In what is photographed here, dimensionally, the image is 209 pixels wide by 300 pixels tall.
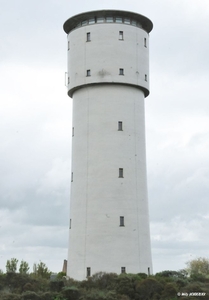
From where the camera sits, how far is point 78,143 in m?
48.4

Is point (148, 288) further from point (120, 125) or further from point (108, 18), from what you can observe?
point (108, 18)

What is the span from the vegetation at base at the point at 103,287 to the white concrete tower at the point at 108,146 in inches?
116

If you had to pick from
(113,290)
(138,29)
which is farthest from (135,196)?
(138,29)

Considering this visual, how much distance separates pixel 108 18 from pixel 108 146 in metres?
9.33

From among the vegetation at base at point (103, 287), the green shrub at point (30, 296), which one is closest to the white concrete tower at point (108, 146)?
the vegetation at base at point (103, 287)

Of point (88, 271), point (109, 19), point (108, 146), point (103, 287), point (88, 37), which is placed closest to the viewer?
point (103, 287)

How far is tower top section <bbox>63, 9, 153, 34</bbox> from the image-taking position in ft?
161

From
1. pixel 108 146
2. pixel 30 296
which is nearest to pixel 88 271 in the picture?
pixel 108 146

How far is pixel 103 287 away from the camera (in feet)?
136

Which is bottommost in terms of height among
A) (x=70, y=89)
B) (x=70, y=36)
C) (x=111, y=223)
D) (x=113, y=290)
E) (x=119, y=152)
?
(x=113, y=290)

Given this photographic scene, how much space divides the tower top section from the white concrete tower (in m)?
0.07

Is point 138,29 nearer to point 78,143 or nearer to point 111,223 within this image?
point 78,143

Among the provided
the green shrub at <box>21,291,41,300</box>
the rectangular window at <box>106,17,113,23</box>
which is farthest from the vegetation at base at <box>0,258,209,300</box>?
the rectangular window at <box>106,17,113,23</box>

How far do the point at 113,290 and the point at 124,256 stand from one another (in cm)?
602
